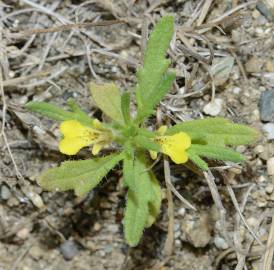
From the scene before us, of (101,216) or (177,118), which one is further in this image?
(101,216)

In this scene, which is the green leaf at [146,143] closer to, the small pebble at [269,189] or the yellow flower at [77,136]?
the yellow flower at [77,136]

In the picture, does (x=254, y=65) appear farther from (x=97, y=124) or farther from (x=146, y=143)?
(x=97, y=124)

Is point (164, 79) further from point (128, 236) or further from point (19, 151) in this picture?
point (19, 151)

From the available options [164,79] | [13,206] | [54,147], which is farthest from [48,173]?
[164,79]

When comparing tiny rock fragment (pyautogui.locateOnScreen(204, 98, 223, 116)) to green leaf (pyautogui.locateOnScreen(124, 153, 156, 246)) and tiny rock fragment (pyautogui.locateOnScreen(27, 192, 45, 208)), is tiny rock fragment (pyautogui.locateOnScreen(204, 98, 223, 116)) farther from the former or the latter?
tiny rock fragment (pyautogui.locateOnScreen(27, 192, 45, 208))

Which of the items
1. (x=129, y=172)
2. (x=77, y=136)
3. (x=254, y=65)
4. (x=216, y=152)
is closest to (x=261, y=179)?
(x=216, y=152)

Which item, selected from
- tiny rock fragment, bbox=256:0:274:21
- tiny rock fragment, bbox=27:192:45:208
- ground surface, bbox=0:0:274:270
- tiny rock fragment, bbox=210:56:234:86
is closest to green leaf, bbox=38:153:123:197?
ground surface, bbox=0:0:274:270
